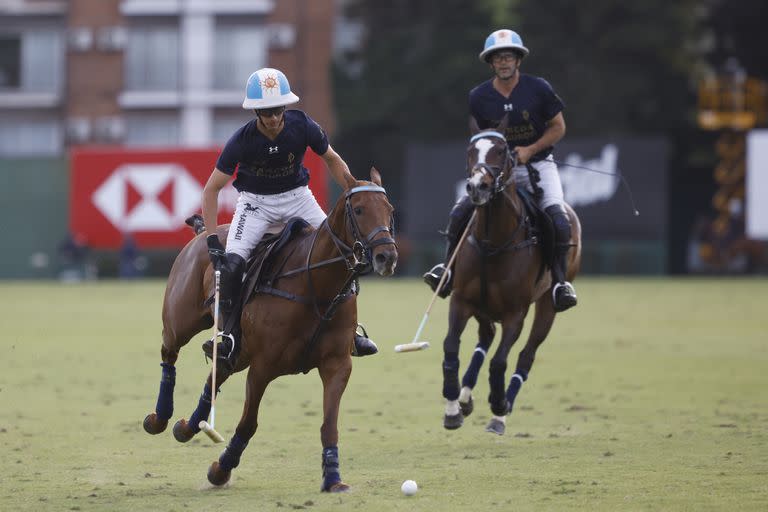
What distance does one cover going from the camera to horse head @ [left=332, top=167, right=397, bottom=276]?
8.54m

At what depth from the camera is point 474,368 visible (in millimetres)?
12359

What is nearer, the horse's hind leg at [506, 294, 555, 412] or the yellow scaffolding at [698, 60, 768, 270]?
the horse's hind leg at [506, 294, 555, 412]

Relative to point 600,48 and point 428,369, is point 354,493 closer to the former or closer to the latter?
point 428,369

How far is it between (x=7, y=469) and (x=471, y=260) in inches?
157

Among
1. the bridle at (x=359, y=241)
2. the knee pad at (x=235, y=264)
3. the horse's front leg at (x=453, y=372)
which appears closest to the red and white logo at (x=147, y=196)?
the horse's front leg at (x=453, y=372)

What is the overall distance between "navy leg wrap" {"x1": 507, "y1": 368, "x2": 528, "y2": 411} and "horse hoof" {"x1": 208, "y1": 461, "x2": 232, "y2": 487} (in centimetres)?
327

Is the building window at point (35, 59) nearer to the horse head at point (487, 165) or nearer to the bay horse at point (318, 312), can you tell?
the horse head at point (487, 165)

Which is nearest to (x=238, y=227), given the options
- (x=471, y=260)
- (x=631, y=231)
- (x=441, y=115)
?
(x=471, y=260)

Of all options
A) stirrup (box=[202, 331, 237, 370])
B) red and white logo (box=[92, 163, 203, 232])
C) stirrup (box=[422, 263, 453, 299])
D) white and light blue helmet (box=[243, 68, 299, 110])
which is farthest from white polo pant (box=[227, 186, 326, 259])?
red and white logo (box=[92, 163, 203, 232])

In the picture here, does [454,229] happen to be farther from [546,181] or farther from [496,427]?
[496,427]

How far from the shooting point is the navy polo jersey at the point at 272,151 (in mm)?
9648

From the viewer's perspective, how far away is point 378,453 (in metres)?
Result: 11.1

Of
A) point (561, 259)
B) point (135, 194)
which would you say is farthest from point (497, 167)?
point (135, 194)

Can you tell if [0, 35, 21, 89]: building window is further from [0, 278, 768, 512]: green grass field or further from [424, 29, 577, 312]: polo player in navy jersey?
[424, 29, 577, 312]: polo player in navy jersey
